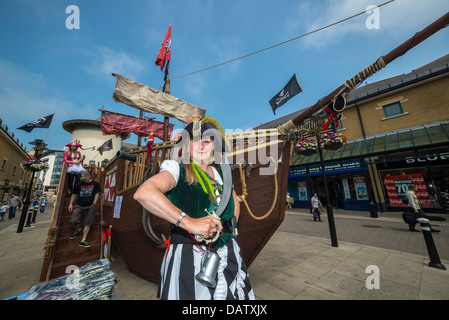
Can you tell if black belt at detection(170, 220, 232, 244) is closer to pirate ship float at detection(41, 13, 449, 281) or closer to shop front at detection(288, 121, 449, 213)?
pirate ship float at detection(41, 13, 449, 281)

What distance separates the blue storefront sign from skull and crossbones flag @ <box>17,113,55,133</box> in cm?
1761

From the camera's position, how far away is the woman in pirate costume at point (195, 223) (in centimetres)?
107

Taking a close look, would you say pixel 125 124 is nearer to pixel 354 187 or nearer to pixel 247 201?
pixel 247 201

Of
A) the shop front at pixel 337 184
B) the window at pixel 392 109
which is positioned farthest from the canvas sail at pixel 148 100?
the window at pixel 392 109

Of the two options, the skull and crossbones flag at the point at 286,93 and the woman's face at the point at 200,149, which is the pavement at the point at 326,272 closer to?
the woman's face at the point at 200,149

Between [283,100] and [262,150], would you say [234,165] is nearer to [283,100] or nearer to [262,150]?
[262,150]

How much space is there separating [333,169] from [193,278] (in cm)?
1541

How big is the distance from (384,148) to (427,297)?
12.0 m

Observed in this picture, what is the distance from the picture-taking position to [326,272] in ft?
12.0

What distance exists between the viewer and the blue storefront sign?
1273 centimetres

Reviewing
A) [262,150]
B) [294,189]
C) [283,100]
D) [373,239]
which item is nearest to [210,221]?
[262,150]

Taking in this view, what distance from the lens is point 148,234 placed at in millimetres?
2807

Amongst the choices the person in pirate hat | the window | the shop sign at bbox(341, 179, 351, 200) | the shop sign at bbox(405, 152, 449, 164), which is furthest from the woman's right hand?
the window

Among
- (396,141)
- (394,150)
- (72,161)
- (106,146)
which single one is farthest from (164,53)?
(396,141)
